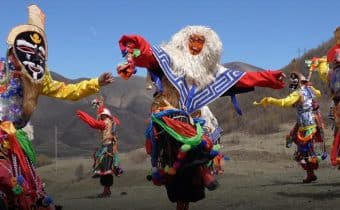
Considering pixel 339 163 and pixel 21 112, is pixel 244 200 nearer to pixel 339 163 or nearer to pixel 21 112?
pixel 339 163

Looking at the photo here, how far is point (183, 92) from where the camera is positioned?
6.61m

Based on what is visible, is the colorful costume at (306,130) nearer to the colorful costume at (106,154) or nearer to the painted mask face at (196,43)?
the colorful costume at (106,154)

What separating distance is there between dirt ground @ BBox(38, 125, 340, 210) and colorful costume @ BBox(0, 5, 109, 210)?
3.71 m

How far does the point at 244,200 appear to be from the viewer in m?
9.57

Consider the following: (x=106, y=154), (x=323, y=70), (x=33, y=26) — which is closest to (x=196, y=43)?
(x=33, y=26)

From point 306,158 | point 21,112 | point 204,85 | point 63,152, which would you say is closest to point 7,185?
point 21,112

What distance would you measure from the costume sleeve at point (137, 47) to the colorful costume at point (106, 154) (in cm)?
571

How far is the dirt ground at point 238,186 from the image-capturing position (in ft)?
30.7

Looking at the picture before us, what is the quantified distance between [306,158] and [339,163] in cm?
365

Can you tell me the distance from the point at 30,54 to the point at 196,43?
196cm

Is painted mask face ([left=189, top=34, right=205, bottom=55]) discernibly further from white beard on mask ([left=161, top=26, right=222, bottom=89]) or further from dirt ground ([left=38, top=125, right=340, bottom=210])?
dirt ground ([left=38, top=125, right=340, bottom=210])

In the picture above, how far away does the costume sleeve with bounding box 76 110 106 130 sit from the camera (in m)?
12.0

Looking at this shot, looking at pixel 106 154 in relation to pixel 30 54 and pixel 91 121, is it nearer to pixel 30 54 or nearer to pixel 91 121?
pixel 91 121

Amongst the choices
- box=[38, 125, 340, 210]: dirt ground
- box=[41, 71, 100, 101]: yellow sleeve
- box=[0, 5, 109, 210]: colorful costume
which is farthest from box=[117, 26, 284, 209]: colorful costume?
box=[38, 125, 340, 210]: dirt ground
